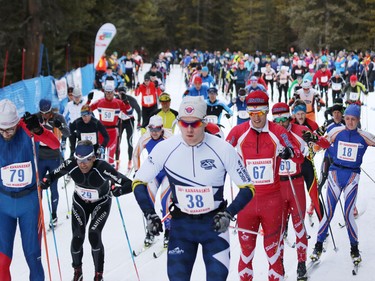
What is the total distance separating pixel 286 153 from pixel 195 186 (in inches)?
54.3

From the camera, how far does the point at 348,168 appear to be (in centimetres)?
663

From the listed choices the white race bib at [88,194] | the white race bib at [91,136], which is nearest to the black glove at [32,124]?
the white race bib at [88,194]

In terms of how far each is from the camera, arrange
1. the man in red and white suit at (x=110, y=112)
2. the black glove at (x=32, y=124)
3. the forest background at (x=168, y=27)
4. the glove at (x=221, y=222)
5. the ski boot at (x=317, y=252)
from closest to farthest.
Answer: the glove at (x=221, y=222) < the black glove at (x=32, y=124) < the ski boot at (x=317, y=252) < the man in red and white suit at (x=110, y=112) < the forest background at (x=168, y=27)

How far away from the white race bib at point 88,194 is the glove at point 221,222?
2.33m

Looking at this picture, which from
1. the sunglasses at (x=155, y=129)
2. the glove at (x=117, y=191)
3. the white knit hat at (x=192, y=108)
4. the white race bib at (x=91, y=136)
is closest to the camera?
the white knit hat at (x=192, y=108)

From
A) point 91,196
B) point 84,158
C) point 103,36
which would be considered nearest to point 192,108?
point 84,158

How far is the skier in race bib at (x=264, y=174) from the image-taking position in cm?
534

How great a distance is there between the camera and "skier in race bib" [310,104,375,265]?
6551 millimetres

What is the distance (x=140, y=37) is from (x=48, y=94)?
4345 centimetres

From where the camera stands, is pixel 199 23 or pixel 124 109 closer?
pixel 124 109

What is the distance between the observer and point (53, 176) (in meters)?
5.97

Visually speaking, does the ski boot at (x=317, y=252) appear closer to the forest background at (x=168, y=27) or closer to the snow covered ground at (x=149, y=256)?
the snow covered ground at (x=149, y=256)

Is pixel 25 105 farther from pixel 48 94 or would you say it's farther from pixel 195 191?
pixel 195 191

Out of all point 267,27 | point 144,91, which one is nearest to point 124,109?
point 144,91
